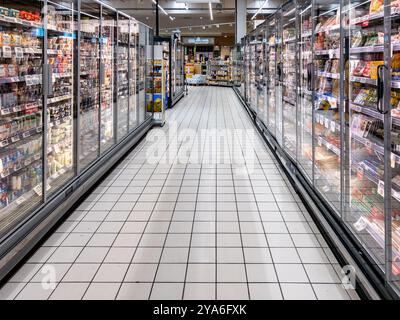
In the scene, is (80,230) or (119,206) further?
(119,206)

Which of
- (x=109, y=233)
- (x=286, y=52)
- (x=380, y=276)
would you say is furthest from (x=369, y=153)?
(x=286, y=52)

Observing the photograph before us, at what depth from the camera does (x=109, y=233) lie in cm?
376

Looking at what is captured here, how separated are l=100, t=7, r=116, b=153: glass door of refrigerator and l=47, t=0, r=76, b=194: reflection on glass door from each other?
1.18 metres

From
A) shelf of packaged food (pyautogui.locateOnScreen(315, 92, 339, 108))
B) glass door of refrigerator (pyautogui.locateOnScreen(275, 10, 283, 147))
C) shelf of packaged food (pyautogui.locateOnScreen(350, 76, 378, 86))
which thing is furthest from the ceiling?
shelf of packaged food (pyautogui.locateOnScreen(350, 76, 378, 86))

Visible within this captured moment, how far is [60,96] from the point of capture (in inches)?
171

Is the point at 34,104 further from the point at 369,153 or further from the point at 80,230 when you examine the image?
the point at 369,153

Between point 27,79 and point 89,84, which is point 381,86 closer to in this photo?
point 27,79

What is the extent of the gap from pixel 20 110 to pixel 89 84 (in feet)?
6.33

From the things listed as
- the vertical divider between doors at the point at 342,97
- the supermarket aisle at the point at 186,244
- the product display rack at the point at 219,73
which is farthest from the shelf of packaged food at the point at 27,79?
the product display rack at the point at 219,73

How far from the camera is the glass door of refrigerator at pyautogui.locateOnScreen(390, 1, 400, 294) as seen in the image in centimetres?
239

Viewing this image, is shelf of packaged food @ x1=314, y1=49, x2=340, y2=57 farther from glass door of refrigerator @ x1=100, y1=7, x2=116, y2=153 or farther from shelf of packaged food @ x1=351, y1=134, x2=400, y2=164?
glass door of refrigerator @ x1=100, y1=7, x2=116, y2=153

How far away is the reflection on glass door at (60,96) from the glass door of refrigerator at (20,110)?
0.32 m
